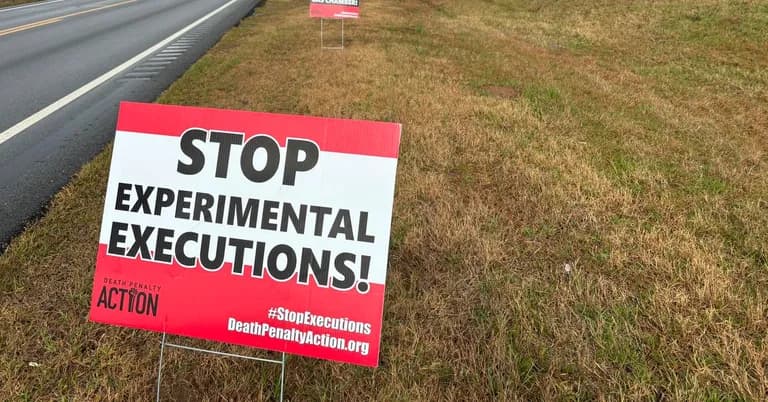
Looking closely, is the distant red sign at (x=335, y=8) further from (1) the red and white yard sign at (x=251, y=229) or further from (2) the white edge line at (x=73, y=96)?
(1) the red and white yard sign at (x=251, y=229)

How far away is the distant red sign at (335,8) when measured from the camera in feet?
34.9

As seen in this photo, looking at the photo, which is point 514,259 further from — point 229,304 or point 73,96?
point 73,96

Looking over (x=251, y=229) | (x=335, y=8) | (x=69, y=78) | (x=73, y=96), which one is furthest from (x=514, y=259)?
(x=335, y=8)

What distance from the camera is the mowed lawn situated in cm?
231

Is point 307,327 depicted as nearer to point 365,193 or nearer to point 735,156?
point 365,193

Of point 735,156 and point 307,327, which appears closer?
point 307,327

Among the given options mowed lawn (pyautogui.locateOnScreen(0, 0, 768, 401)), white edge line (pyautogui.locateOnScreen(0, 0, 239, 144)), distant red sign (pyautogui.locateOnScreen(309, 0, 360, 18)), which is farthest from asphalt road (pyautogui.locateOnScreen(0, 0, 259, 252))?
distant red sign (pyautogui.locateOnScreen(309, 0, 360, 18))

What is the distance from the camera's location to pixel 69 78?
25.3 feet

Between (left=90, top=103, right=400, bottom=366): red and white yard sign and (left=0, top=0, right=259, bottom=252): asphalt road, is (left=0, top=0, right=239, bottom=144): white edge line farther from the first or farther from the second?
(left=90, top=103, right=400, bottom=366): red and white yard sign

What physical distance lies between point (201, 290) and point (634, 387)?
7.31 ft

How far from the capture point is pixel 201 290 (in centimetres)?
206

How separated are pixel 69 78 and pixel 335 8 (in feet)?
19.5

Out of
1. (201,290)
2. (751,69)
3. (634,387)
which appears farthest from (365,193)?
(751,69)

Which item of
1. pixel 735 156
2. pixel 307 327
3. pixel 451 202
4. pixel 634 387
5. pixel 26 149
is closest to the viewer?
pixel 307 327
